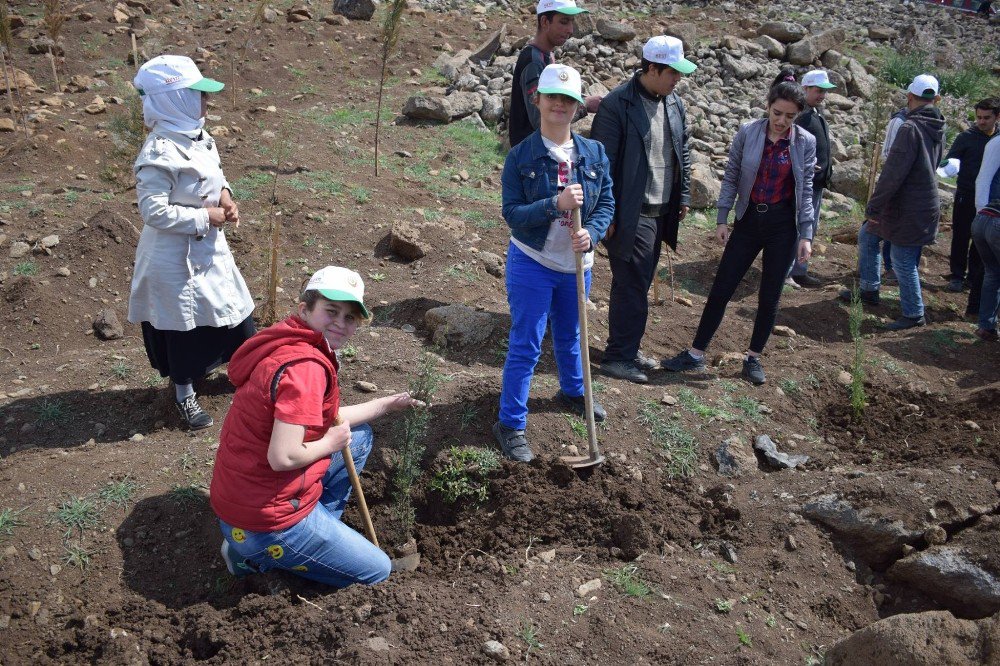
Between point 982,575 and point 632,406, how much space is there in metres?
1.94

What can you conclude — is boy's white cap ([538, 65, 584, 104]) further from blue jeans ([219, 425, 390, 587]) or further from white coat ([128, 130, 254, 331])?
blue jeans ([219, 425, 390, 587])

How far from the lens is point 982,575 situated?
3.73 m

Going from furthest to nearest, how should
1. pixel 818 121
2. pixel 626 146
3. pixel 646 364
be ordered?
pixel 818 121, pixel 646 364, pixel 626 146

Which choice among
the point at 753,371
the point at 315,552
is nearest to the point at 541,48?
the point at 753,371

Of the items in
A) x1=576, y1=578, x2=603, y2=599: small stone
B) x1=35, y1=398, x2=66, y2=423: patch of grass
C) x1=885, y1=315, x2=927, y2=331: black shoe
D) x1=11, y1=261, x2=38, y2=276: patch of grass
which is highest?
x1=885, y1=315, x2=927, y2=331: black shoe

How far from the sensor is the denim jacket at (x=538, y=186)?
155 inches

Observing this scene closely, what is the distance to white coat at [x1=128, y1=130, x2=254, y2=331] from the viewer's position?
4012 millimetres

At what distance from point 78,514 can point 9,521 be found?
0.29 metres

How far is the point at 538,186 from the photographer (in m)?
3.98

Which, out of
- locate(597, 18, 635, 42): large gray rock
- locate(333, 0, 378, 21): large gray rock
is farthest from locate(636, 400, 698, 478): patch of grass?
locate(333, 0, 378, 21): large gray rock

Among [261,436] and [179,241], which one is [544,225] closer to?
[261,436]

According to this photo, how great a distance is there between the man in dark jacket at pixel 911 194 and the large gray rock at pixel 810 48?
742 centimetres

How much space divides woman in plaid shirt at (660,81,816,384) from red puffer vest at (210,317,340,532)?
3032 mm

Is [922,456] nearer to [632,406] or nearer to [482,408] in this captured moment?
[632,406]
